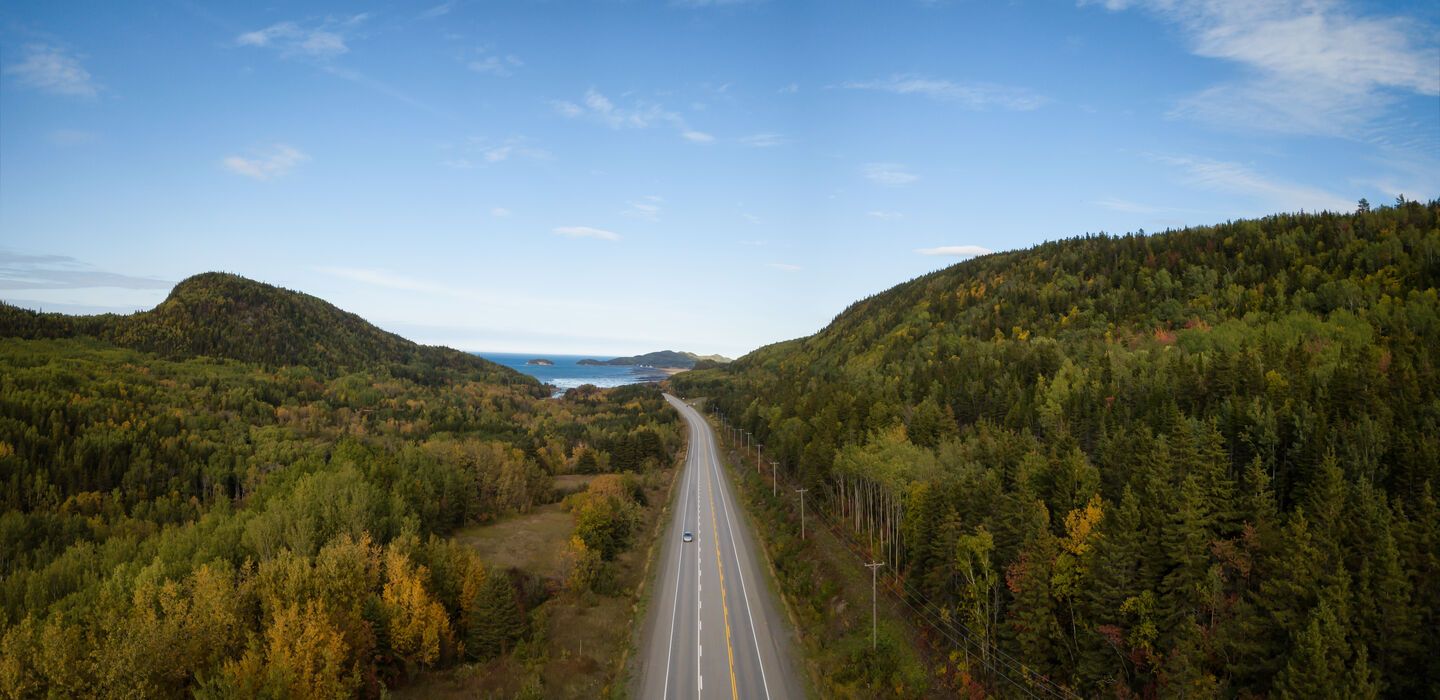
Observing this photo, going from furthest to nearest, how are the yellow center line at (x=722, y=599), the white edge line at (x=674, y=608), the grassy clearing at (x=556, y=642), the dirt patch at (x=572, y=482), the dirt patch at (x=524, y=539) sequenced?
the dirt patch at (x=572, y=482) < the dirt patch at (x=524, y=539) < the grassy clearing at (x=556, y=642) < the white edge line at (x=674, y=608) < the yellow center line at (x=722, y=599)

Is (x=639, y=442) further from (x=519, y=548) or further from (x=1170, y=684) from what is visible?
(x=1170, y=684)

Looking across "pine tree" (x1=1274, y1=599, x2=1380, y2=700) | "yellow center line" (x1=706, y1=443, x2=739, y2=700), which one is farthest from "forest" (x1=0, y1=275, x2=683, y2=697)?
"pine tree" (x1=1274, y1=599, x2=1380, y2=700)

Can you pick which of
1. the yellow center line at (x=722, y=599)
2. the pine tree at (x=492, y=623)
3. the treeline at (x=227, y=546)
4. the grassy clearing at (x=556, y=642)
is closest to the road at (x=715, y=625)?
the yellow center line at (x=722, y=599)

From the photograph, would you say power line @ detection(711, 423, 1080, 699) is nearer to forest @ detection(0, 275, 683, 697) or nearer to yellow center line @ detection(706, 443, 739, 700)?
yellow center line @ detection(706, 443, 739, 700)

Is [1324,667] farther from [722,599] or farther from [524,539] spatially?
[524,539]

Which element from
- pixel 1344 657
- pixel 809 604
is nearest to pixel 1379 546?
pixel 1344 657

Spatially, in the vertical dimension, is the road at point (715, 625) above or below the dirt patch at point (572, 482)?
above

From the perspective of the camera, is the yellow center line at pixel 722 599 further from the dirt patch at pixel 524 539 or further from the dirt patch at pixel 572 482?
the dirt patch at pixel 572 482
